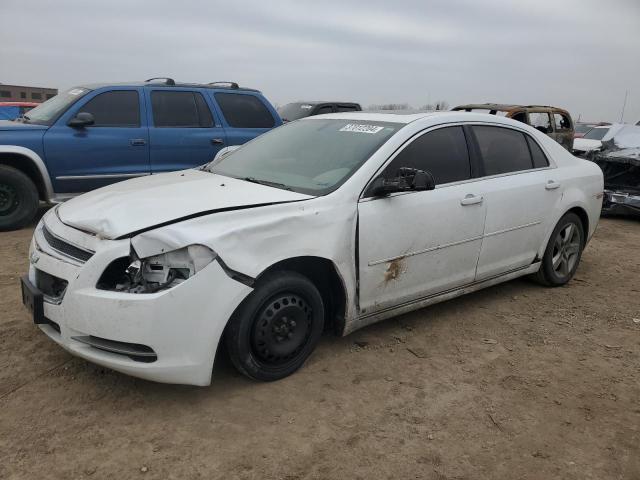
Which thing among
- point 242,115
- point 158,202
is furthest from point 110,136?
point 158,202

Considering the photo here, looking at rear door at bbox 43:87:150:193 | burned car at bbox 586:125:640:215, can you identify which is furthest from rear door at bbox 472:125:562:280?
burned car at bbox 586:125:640:215

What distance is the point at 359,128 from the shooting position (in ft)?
13.0

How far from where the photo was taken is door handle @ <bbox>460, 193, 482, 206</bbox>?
3953 millimetres

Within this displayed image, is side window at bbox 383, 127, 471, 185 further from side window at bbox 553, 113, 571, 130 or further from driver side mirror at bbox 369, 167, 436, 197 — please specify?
side window at bbox 553, 113, 571, 130

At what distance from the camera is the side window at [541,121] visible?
10.6 m

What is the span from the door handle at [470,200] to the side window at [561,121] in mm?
8043

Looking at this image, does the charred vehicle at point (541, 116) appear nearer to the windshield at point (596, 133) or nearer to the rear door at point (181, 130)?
the windshield at point (596, 133)

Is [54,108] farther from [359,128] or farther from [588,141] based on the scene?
[588,141]

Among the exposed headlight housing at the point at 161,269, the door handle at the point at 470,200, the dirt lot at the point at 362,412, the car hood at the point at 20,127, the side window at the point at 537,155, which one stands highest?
the side window at the point at 537,155

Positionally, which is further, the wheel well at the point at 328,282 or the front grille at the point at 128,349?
the wheel well at the point at 328,282

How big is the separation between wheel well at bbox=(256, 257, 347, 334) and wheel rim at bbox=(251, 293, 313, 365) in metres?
0.21

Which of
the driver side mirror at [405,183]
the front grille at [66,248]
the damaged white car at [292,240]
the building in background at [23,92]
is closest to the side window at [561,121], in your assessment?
the damaged white car at [292,240]

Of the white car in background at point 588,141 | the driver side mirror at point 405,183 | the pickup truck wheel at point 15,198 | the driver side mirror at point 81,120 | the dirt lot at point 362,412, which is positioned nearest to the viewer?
the dirt lot at point 362,412

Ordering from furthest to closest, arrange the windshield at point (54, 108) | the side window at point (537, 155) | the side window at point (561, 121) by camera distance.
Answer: the side window at point (561, 121)
the windshield at point (54, 108)
the side window at point (537, 155)
